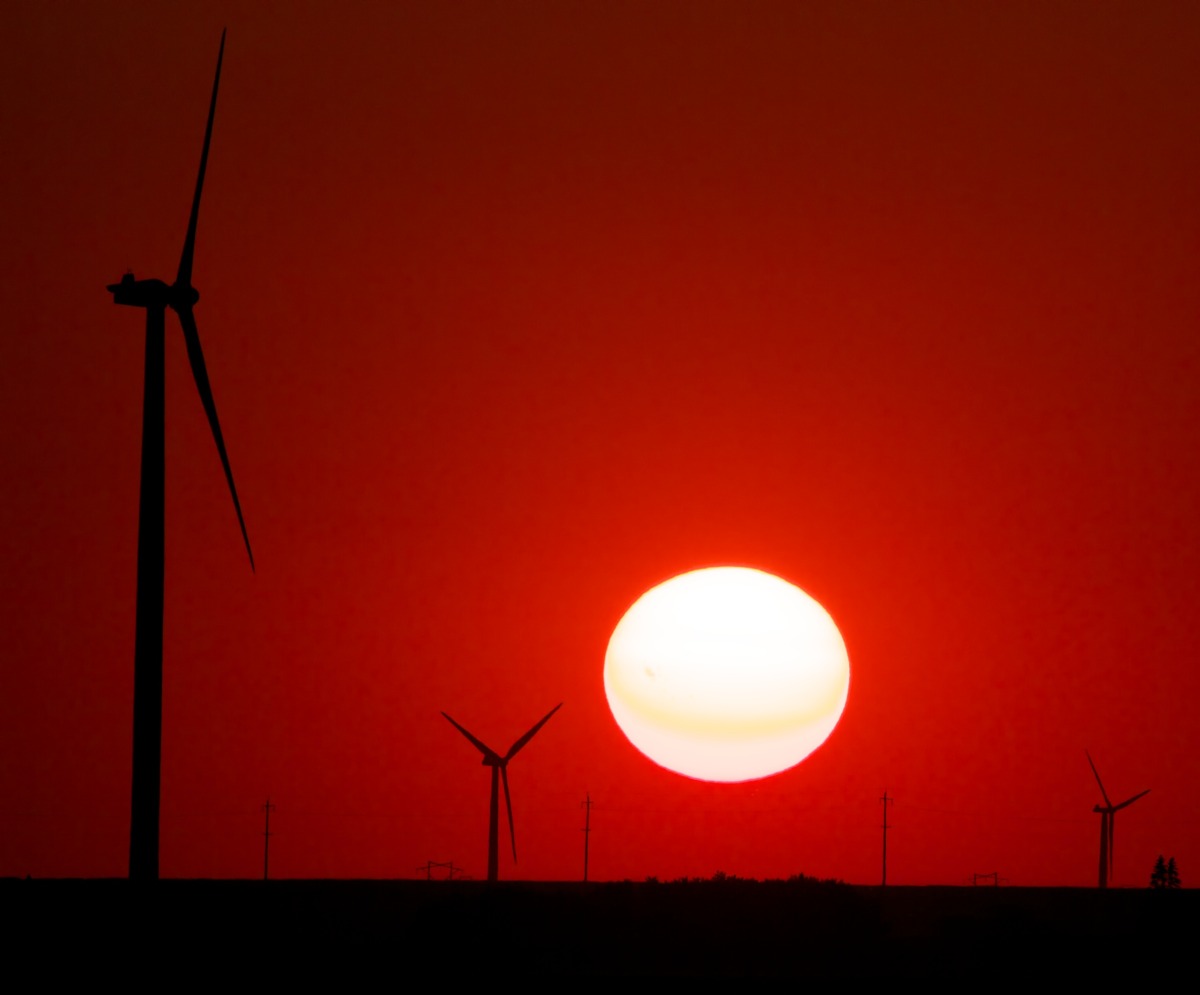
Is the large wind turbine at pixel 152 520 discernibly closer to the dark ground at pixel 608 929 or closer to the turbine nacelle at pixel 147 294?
the turbine nacelle at pixel 147 294

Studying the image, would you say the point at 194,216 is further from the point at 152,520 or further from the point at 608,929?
the point at 608,929

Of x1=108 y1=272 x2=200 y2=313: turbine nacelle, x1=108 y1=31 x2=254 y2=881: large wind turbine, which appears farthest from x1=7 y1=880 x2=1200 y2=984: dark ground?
x1=108 y1=272 x2=200 y2=313: turbine nacelle

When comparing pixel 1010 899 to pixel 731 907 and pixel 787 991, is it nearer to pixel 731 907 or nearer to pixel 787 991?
pixel 731 907

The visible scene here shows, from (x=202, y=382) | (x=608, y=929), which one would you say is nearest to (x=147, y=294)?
(x=202, y=382)

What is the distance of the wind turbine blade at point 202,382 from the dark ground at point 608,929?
433 inches

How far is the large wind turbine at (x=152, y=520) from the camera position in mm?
39844

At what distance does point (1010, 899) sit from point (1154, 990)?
143ft

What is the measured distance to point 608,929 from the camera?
2795 inches

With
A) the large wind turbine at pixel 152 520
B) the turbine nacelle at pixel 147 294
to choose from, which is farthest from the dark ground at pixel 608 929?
the turbine nacelle at pixel 147 294

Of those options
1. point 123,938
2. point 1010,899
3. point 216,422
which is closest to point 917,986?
point 123,938

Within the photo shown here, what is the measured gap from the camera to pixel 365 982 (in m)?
47.1

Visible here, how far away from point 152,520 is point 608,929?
111ft

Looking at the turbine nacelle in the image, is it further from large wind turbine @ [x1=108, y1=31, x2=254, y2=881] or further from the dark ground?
the dark ground

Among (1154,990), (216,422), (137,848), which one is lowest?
(1154,990)
